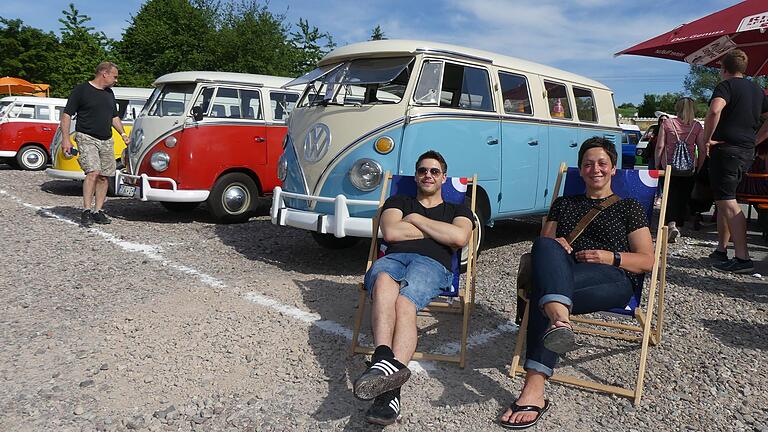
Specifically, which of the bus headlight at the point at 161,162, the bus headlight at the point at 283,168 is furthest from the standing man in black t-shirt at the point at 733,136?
the bus headlight at the point at 161,162

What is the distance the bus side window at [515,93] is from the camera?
20.1 ft

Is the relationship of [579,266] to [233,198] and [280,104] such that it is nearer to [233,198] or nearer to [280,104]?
[233,198]

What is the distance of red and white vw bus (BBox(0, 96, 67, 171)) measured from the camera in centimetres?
1465

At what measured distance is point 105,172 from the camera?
774 cm

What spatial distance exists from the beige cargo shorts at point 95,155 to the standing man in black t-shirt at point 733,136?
6907 mm

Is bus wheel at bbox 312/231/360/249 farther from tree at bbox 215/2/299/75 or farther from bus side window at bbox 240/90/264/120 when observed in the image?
tree at bbox 215/2/299/75

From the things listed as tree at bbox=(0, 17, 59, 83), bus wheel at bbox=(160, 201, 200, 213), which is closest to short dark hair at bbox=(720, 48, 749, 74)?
bus wheel at bbox=(160, 201, 200, 213)

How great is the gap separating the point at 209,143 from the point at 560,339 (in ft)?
20.2

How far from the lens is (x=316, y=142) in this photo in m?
5.64

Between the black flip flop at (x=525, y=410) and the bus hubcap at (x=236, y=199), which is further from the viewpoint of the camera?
the bus hubcap at (x=236, y=199)

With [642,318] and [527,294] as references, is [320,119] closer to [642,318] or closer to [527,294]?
[527,294]

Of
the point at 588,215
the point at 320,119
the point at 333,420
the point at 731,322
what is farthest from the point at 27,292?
the point at 731,322

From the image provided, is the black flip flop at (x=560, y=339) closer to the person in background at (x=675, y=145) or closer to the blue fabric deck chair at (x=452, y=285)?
the blue fabric deck chair at (x=452, y=285)

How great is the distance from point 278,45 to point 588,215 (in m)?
29.5
